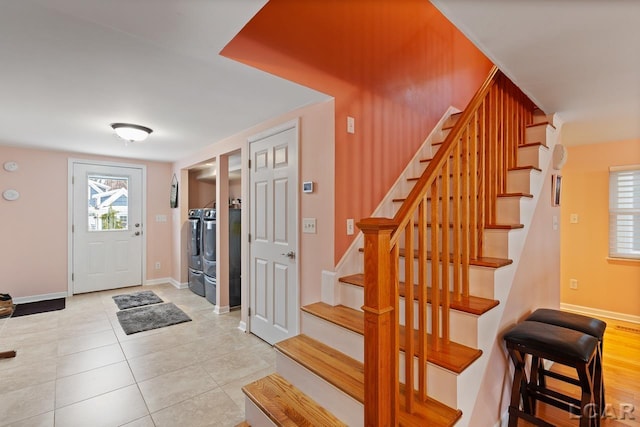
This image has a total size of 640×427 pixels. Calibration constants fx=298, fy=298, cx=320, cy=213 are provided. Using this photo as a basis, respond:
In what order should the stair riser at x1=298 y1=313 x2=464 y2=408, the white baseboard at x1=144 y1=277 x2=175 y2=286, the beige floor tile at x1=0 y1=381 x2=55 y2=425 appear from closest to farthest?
the stair riser at x1=298 y1=313 x2=464 y2=408 < the beige floor tile at x1=0 y1=381 x2=55 y2=425 < the white baseboard at x1=144 y1=277 x2=175 y2=286

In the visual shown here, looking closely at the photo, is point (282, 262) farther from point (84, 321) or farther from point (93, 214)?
point (93, 214)

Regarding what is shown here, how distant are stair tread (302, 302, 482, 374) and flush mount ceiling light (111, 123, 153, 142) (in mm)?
2641

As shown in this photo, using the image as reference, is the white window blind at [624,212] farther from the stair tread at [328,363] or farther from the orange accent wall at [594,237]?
the stair tread at [328,363]

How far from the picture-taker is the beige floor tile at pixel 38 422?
1849 mm

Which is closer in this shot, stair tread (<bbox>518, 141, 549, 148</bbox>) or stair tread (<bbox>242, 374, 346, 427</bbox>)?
stair tread (<bbox>242, 374, 346, 427</bbox>)

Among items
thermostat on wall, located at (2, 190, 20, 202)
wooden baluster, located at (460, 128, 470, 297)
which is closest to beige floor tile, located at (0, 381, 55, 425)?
wooden baluster, located at (460, 128, 470, 297)

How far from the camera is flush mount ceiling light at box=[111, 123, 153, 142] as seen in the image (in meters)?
3.07

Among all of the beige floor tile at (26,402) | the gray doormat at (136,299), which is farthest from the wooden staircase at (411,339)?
the gray doormat at (136,299)

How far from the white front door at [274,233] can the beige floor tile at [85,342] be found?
57.5 inches

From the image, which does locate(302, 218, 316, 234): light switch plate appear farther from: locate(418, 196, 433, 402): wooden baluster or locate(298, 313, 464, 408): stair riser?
locate(418, 196, 433, 402): wooden baluster

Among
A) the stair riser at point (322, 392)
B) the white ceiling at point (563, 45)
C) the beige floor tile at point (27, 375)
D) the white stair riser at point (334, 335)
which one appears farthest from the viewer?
the beige floor tile at point (27, 375)

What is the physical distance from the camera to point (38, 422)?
1.87m

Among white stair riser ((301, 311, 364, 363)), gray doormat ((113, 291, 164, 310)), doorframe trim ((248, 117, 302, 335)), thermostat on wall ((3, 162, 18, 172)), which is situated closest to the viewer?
white stair riser ((301, 311, 364, 363))

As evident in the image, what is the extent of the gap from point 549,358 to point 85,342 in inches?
154
